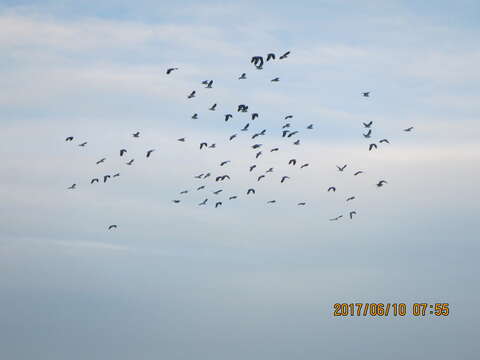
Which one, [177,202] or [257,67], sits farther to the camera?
[177,202]

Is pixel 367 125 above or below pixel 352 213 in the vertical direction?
above

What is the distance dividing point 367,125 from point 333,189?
12.2 metres

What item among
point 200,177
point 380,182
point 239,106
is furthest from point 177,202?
point 380,182

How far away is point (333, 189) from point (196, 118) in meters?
26.4

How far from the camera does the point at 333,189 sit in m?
176

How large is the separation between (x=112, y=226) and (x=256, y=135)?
99.0 feet

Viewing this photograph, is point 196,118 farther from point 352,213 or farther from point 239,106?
point 352,213

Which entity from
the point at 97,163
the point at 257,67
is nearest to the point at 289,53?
the point at 257,67

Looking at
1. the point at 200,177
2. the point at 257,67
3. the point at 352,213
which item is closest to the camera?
the point at 257,67

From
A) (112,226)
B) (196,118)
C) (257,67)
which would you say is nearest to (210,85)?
(196,118)

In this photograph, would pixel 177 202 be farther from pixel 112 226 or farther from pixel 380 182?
pixel 380 182

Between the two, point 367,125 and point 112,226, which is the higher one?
point 367,125

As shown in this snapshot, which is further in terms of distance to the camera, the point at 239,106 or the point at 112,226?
the point at 112,226

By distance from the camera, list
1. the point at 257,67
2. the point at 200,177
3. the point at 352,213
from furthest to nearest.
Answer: the point at 352,213
the point at 200,177
the point at 257,67
